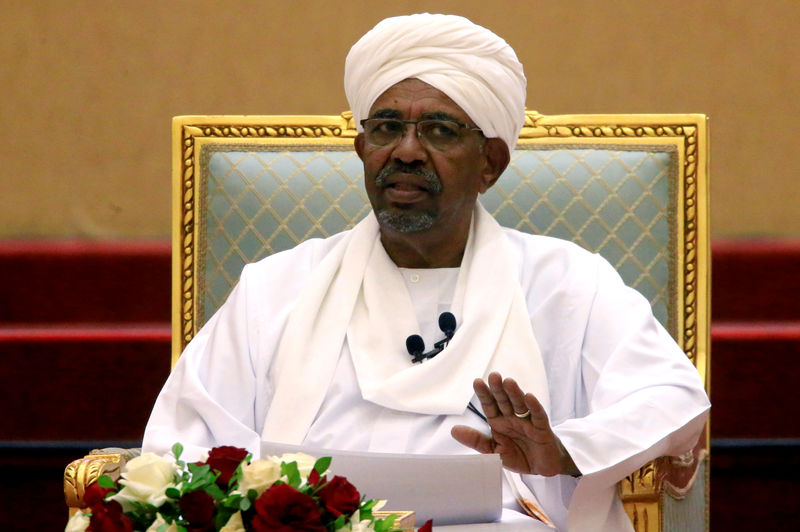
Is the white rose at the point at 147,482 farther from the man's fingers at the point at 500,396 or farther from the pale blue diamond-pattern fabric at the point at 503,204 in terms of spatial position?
the pale blue diamond-pattern fabric at the point at 503,204

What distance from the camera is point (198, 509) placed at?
181 centimetres

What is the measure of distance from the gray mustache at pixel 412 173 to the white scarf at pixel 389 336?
0.20 meters

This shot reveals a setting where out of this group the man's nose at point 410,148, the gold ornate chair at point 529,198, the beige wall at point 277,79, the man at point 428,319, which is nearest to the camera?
the man at point 428,319

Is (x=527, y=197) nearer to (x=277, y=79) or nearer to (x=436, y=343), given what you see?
(x=436, y=343)

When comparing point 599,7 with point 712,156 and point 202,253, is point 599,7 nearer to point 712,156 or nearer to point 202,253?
point 712,156

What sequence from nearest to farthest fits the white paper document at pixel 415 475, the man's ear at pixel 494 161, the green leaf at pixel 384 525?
the green leaf at pixel 384 525
the white paper document at pixel 415 475
the man's ear at pixel 494 161

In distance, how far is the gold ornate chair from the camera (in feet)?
11.6

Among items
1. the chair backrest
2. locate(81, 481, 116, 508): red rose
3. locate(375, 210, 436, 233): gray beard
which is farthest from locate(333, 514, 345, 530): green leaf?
the chair backrest

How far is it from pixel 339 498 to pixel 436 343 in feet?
3.98

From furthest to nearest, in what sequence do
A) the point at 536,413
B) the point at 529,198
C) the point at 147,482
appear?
the point at 529,198, the point at 536,413, the point at 147,482

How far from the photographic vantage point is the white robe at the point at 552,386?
2725 millimetres

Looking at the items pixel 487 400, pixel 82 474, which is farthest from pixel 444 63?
pixel 82 474

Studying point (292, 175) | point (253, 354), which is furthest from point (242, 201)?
point (253, 354)

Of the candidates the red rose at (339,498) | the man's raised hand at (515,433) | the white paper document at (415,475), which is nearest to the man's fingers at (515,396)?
the man's raised hand at (515,433)
